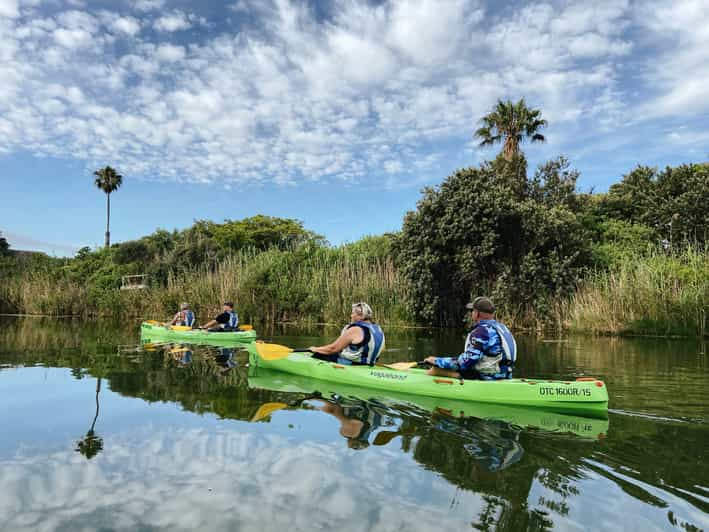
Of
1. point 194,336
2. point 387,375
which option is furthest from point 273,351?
point 194,336

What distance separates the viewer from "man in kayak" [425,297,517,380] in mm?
6191

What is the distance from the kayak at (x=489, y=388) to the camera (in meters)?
5.82

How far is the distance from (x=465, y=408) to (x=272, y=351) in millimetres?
3871

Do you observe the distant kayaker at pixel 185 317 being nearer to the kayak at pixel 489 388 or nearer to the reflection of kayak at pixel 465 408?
the reflection of kayak at pixel 465 408

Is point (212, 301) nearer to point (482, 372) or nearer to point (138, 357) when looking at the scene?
point (138, 357)

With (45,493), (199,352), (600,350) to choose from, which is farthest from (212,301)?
(45,493)

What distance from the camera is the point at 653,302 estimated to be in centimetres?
1407

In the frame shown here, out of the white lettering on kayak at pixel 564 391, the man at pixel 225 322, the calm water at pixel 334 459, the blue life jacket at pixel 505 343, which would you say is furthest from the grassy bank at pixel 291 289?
the white lettering on kayak at pixel 564 391

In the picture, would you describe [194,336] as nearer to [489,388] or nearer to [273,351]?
[273,351]

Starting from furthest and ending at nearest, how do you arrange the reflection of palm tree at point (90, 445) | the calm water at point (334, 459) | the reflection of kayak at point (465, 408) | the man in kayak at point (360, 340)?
the man in kayak at point (360, 340)
the reflection of kayak at point (465, 408)
the reflection of palm tree at point (90, 445)
the calm water at point (334, 459)

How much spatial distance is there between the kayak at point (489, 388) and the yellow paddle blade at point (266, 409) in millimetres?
1409

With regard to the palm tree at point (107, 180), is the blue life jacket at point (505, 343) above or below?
below

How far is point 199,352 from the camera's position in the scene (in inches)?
467

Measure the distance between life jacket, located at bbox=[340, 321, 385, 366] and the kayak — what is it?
345 mm
